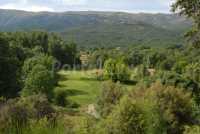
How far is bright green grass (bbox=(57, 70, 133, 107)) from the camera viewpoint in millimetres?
65250

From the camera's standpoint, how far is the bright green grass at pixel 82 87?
214 feet

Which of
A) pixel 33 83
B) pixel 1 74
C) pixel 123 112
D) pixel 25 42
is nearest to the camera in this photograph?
pixel 123 112

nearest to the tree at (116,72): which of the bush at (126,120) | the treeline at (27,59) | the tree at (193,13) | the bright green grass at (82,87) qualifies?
the bright green grass at (82,87)

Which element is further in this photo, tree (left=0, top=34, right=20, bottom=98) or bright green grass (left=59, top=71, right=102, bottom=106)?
bright green grass (left=59, top=71, right=102, bottom=106)

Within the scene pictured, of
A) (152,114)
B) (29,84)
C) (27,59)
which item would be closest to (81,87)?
(27,59)

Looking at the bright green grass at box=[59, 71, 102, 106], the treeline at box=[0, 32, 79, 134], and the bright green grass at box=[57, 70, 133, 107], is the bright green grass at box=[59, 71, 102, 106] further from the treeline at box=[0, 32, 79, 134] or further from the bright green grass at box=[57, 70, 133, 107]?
the treeline at box=[0, 32, 79, 134]

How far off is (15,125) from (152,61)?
119 metres

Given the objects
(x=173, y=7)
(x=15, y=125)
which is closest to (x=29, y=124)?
(x=15, y=125)

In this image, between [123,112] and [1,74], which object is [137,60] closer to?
[1,74]

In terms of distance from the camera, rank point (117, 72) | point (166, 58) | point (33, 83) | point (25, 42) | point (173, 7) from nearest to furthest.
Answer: point (173, 7), point (33, 83), point (117, 72), point (25, 42), point (166, 58)

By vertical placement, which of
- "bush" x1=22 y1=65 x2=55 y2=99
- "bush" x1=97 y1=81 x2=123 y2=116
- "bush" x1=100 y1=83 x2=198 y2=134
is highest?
"bush" x1=100 y1=83 x2=198 y2=134

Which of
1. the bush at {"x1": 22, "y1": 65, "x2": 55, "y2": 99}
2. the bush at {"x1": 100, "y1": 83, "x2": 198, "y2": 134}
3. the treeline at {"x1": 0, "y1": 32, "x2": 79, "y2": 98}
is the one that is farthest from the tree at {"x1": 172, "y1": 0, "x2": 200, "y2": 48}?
the bush at {"x1": 22, "y1": 65, "x2": 55, "y2": 99}

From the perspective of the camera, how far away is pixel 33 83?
54.7 metres

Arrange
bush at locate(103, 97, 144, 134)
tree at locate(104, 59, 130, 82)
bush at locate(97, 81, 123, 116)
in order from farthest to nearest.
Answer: tree at locate(104, 59, 130, 82)
bush at locate(97, 81, 123, 116)
bush at locate(103, 97, 144, 134)
